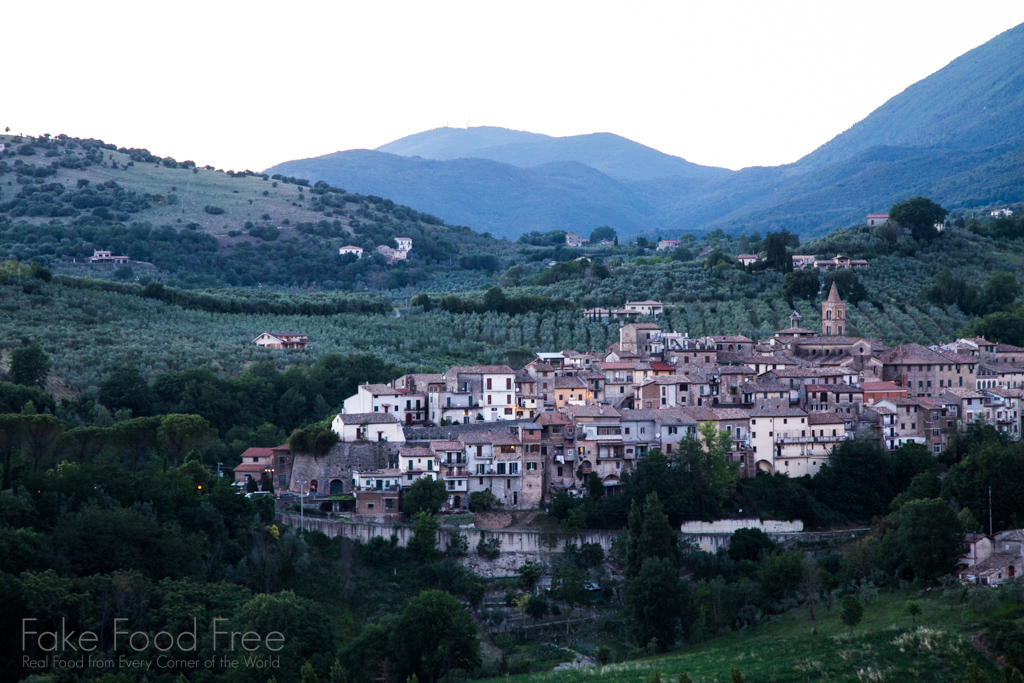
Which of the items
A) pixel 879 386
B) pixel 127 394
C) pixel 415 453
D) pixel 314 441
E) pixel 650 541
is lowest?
pixel 650 541

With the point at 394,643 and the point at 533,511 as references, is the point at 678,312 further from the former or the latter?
the point at 394,643

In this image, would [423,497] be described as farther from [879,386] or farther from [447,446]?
[879,386]

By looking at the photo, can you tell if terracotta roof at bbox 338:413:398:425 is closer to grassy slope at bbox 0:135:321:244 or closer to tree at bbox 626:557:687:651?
→ tree at bbox 626:557:687:651

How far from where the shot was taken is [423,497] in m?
45.6

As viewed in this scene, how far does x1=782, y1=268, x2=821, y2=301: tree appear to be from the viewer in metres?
82.1

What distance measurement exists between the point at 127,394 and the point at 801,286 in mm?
47998

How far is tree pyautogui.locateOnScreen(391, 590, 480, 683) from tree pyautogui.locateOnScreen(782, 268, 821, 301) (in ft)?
172

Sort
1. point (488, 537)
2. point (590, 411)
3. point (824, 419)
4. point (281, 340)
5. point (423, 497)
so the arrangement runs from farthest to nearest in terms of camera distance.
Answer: point (281, 340)
point (824, 419)
point (590, 411)
point (423, 497)
point (488, 537)

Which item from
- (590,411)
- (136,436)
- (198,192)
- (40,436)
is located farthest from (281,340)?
(198,192)

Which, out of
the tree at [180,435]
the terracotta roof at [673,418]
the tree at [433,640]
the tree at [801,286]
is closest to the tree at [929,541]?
the terracotta roof at [673,418]

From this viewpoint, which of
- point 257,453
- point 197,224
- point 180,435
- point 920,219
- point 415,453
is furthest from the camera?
point 197,224

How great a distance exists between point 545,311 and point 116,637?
2075 inches

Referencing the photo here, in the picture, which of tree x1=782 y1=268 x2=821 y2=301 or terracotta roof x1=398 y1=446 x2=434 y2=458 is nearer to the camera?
terracotta roof x1=398 y1=446 x2=434 y2=458

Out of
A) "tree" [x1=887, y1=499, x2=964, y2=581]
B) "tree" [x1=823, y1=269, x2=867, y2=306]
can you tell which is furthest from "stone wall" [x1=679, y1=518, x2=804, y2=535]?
"tree" [x1=823, y1=269, x2=867, y2=306]
